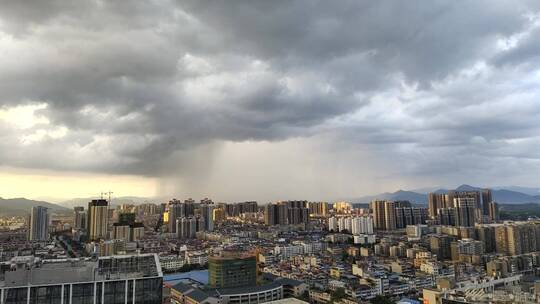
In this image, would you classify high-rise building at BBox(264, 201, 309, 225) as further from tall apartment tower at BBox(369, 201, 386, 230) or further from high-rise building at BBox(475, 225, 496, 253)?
high-rise building at BBox(475, 225, 496, 253)

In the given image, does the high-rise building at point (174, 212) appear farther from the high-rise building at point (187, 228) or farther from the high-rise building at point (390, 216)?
the high-rise building at point (390, 216)

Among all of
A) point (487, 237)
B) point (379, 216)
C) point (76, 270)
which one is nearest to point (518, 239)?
point (487, 237)

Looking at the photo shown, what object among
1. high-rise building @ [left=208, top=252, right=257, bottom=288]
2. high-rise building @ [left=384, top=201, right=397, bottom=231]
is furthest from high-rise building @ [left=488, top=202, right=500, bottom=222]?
high-rise building @ [left=208, top=252, right=257, bottom=288]

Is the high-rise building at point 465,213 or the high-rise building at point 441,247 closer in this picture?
the high-rise building at point 441,247

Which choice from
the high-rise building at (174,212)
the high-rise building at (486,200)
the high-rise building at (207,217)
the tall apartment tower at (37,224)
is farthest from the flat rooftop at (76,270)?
the high-rise building at (486,200)

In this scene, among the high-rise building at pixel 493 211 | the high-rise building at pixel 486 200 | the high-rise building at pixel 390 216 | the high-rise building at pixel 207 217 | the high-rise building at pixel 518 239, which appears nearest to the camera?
the high-rise building at pixel 518 239
